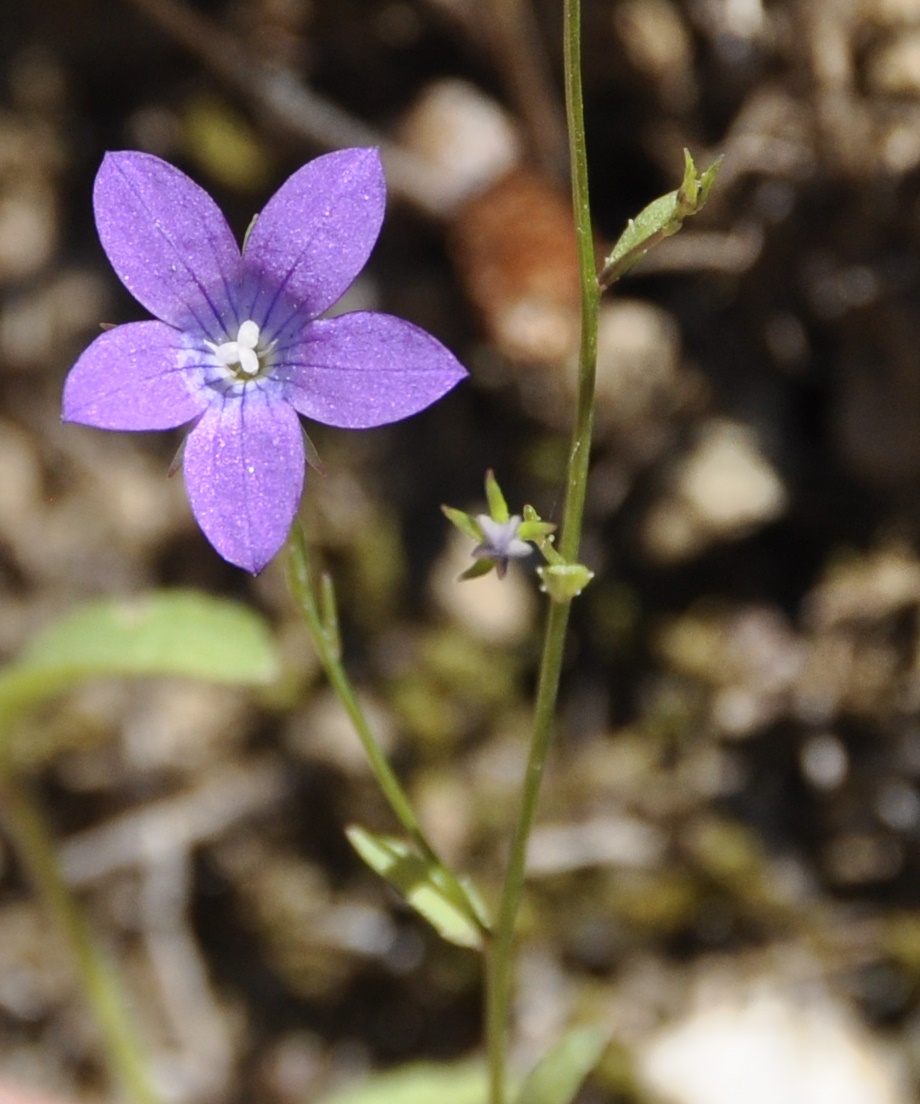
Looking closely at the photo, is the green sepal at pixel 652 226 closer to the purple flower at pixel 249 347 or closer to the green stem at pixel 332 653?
the purple flower at pixel 249 347

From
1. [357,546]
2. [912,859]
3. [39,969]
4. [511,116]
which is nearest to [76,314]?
[357,546]

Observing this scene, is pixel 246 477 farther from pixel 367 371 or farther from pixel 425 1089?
pixel 425 1089

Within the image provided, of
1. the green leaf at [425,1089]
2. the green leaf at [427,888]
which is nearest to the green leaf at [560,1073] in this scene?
the green leaf at [427,888]

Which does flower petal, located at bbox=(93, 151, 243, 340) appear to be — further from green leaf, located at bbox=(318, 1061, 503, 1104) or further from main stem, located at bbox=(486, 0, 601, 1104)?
green leaf, located at bbox=(318, 1061, 503, 1104)

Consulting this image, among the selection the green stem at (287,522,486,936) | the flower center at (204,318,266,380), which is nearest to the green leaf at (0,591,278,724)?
the green stem at (287,522,486,936)

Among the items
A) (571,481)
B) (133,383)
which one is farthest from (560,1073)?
(133,383)

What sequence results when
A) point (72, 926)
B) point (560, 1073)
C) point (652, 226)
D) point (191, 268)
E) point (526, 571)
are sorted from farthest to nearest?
point (526, 571), point (72, 926), point (560, 1073), point (191, 268), point (652, 226)
